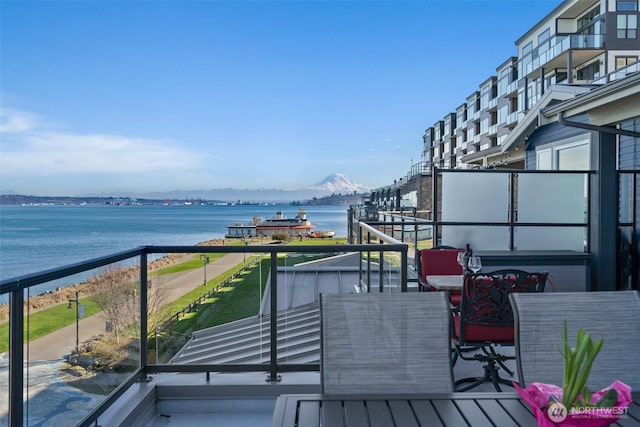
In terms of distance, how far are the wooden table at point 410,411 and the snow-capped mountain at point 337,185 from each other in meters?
67.1

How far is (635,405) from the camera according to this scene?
4.89ft

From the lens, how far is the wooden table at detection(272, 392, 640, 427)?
4.47 feet

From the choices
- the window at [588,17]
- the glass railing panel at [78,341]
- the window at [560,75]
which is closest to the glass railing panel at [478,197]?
the glass railing panel at [78,341]

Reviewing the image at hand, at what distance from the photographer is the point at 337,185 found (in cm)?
7006

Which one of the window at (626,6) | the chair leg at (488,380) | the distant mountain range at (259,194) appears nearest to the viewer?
the chair leg at (488,380)

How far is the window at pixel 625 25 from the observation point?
2144 centimetres

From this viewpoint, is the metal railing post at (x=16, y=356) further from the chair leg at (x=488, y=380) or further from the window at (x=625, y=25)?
the window at (x=625, y=25)

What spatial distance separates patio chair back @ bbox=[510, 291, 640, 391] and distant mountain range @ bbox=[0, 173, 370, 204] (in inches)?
1730

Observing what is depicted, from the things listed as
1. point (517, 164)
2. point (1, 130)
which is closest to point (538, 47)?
point (517, 164)

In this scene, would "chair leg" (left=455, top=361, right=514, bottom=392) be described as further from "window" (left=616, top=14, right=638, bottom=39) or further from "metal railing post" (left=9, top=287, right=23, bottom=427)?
"window" (left=616, top=14, right=638, bottom=39)

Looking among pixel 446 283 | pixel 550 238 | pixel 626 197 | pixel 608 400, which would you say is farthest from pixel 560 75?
pixel 608 400

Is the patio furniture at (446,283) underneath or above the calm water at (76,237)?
above

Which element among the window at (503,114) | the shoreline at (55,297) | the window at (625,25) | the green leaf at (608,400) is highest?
the window at (625,25)

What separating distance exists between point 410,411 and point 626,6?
26023 millimetres
